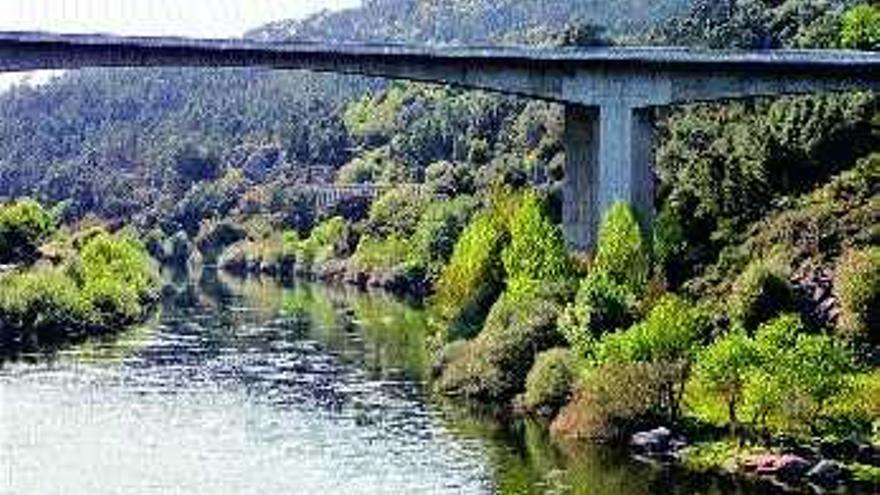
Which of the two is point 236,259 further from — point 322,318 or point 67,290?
point 67,290

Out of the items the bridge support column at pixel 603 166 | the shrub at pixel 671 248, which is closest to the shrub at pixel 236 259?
the bridge support column at pixel 603 166

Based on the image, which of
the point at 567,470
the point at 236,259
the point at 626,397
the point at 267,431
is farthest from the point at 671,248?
the point at 236,259

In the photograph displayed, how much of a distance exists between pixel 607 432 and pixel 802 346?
653cm

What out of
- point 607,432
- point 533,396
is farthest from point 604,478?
point 533,396

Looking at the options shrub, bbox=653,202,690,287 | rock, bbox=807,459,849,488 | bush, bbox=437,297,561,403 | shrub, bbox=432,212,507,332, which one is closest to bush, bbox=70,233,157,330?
shrub, bbox=432,212,507,332

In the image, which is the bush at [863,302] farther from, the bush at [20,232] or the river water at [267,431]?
the bush at [20,232]

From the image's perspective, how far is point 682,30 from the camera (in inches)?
4786

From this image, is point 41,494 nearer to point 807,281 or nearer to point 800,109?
point 807,281

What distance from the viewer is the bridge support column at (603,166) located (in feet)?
226

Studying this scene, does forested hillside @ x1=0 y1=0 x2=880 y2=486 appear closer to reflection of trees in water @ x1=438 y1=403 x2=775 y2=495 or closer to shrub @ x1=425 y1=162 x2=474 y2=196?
reflection of trees in water @ x1=438 y1=403 x2=775 y2=495

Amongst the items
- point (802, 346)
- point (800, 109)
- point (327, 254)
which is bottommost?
point (327, 254)

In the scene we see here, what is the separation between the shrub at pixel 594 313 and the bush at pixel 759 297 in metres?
3.49

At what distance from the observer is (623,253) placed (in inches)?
2517

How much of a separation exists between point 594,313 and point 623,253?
5131 millimetres
